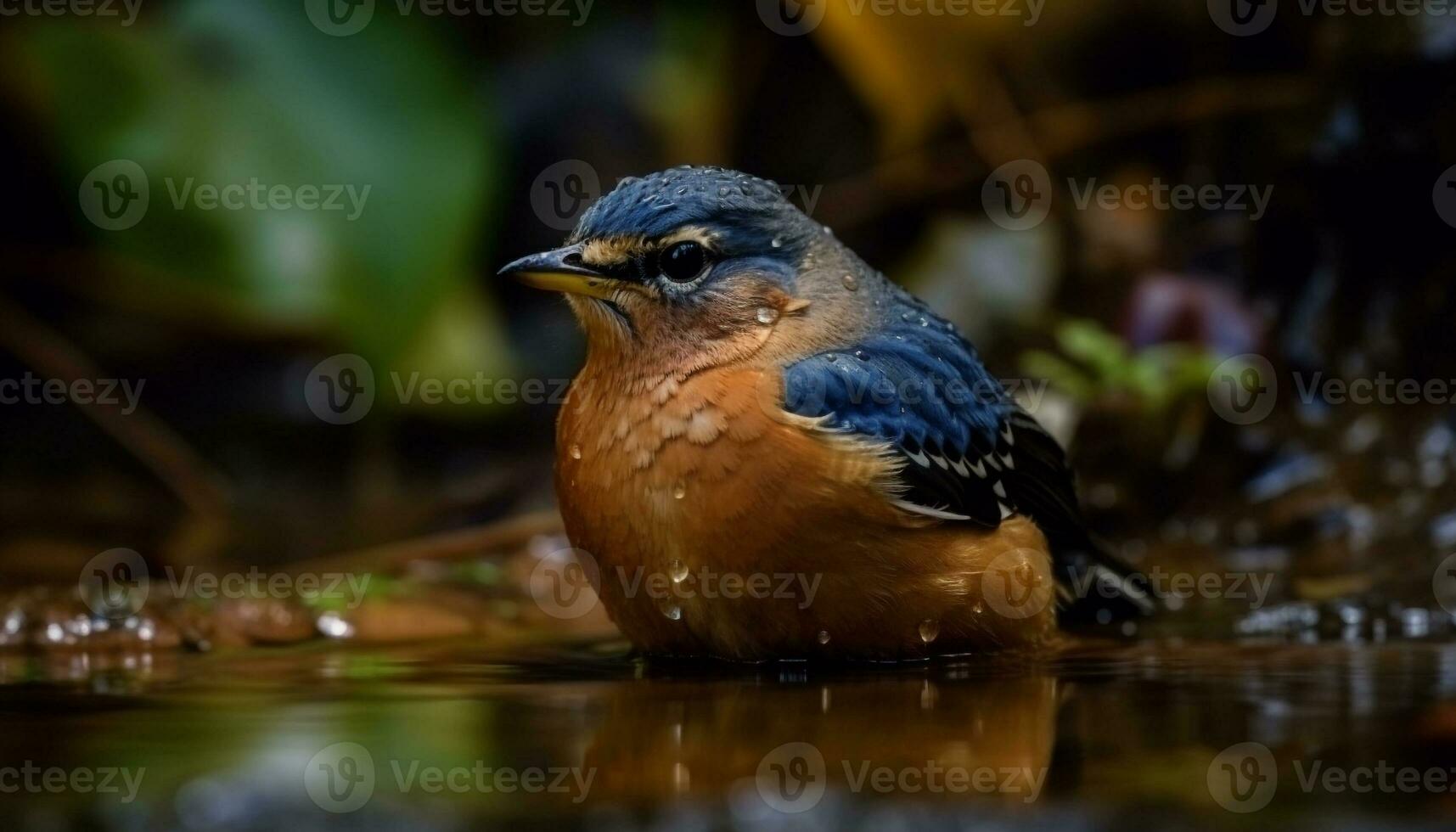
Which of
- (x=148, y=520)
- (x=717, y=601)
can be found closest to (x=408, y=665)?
(x=717, y=601)

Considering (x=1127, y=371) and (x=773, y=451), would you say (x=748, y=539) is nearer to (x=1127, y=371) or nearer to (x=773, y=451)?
(x=773, y=451)

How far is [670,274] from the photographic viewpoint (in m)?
5.02

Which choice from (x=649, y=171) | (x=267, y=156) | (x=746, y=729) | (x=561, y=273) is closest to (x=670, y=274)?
(x=561, y=273)

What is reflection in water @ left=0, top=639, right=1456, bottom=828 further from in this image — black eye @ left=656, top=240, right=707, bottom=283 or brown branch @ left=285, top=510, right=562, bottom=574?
brown branch @ left=285, top=510, right=562, bottom=574

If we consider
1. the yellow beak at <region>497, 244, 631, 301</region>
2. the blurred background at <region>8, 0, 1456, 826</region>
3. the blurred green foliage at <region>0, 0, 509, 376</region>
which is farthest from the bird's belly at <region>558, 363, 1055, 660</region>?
the blurred green foliage at <region>0, 0, 509, 376</region>

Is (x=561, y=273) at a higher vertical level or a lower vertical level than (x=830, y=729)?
higher

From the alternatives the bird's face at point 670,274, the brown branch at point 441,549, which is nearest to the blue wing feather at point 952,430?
the bird's face at point 670,274

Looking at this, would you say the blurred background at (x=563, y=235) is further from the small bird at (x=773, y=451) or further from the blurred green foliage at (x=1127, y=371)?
the small bird at (x=773, y=451)

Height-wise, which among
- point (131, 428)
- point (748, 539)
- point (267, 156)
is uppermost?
point (267, 156)

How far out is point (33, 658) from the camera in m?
5.08

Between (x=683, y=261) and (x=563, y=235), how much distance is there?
5081 millimetres

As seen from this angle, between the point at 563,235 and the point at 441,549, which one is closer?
the point at 441,549

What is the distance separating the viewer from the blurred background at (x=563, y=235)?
6.57 m

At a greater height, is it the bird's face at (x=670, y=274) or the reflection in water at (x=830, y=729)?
the bird's face at (x=670, y=274)
